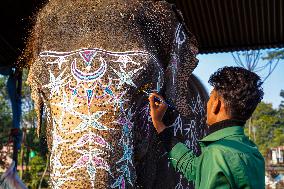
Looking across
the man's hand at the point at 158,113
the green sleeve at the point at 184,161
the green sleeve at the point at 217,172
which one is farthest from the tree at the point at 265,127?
the green sleeve at the point at 217,172

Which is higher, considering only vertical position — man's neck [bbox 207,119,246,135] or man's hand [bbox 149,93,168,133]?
man's hand [bbox 149,93,168,133]

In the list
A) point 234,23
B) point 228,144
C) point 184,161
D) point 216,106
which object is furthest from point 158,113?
point 234,23

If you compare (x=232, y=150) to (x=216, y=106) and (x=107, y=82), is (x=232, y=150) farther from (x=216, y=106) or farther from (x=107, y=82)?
(x=107, y=82)

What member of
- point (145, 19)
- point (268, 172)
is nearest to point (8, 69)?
point (145, 19)

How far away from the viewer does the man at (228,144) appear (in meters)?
1.55

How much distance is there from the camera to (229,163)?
61.0 inches

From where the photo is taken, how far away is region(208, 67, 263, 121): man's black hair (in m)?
1.71

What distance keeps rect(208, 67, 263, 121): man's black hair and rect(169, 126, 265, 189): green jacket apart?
0.21 feet

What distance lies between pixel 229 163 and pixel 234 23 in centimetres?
386

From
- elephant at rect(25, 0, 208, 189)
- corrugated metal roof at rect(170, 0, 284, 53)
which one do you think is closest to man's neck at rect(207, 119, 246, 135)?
Answer: elephant at rect(25, 0, 208, 189)

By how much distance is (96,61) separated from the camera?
2.51m

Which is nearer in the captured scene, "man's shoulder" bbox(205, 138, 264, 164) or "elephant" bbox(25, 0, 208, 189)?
"man's shoulder" bbox(205, 138, 264, 164)

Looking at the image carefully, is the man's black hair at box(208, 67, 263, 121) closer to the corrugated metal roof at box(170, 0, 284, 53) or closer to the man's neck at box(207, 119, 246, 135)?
the man's neck at box(207, 119, 246, 135)

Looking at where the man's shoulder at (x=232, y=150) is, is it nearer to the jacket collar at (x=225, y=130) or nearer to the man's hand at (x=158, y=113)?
the jacket collar at (x=225, y=130)
